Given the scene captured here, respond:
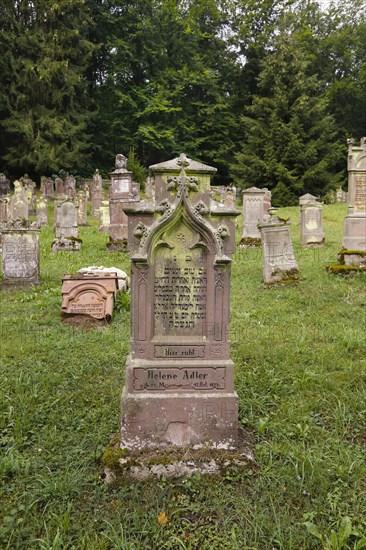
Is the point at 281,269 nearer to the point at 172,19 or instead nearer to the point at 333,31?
the point at 172,19

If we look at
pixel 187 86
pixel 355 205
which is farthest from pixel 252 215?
pixel 187 86

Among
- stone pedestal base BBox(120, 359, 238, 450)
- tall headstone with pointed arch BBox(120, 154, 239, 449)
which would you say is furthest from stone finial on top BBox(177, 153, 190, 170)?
stone pedestal base BBox(120, 359, 238, 450)

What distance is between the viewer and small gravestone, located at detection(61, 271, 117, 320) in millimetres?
6332

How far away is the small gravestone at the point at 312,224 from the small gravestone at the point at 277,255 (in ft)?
13.9

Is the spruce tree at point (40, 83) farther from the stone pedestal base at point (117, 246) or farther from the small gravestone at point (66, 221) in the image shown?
the stone pedestal base at point (117, 246)

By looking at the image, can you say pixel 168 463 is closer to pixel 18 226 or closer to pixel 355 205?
pixel 18 226

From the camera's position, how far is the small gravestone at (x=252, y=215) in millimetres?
13531

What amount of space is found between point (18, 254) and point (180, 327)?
19.6ft

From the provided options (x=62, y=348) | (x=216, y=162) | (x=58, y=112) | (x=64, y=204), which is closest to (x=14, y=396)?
(x=62, y=348)

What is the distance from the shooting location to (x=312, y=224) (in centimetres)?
1273

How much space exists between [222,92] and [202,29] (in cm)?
654

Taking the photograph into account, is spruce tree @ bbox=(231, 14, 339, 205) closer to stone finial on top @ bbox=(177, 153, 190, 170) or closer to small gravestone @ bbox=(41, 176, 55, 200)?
small gravestone @ bbox=(41, 176, 55, 200)

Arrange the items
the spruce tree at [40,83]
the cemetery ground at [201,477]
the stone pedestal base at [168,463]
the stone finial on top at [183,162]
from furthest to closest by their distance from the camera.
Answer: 1. the spruce tree at [40,83]
2. the stone finial on top at [183,162]
3. the stone pedestal base at [168,463]
4. the cemetery ground at [201,477]

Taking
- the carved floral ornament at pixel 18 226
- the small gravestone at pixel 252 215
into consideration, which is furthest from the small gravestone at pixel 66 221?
the small gravestone at pixel 252 215
